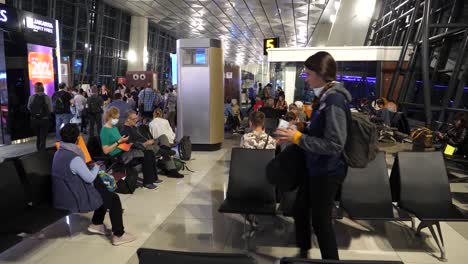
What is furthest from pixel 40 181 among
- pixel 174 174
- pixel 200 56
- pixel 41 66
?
pixel 41 66

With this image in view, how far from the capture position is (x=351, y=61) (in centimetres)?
1348

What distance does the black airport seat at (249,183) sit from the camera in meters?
3.92

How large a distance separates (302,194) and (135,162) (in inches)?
139

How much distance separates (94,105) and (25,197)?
7.68 meters

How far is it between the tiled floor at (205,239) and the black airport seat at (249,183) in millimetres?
368

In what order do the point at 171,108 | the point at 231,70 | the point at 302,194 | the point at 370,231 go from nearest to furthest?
the point at 302,194, the point at 370,231, the point at 171,108, the point at 231,70

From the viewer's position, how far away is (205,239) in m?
3.94

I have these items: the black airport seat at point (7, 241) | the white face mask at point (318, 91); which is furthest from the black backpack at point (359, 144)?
the black airport seat at point (7, 241)

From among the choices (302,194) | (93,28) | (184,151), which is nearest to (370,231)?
(302,194)

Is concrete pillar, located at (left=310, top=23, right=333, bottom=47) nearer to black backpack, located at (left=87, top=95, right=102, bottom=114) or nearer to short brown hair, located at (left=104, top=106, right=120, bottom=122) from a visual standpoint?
black backpack, located at (left=87, top=95, right=102, bottom=114)

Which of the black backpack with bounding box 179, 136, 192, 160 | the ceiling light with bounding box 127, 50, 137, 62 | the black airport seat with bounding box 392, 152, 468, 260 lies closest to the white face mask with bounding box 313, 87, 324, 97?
the black airport seat with bounding box 392, 152, 468, 260

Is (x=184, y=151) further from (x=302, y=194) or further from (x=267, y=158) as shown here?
(x=302, y=194)

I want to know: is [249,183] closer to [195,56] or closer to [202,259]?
[202,259]

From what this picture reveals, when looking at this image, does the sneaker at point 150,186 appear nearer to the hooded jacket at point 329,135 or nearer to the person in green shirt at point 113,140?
the person in green shirt at point 113,140
